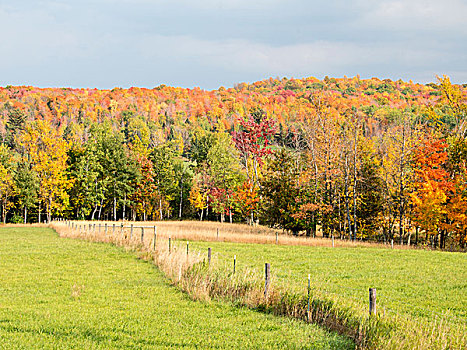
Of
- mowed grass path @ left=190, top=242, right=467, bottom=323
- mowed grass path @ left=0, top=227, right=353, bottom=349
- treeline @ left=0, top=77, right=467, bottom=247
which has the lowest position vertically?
mowed grass path @ left=190, top=242, right=467, bottom=323

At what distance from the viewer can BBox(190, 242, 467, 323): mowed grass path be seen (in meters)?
16.1

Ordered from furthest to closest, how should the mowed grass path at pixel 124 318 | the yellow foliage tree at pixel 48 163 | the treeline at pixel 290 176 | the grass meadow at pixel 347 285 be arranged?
the yellow foliage tree at pixel 48 163, the treeline at pixel 290 176, the mowed grass path at pixel 124 318, the grass meadow at pixel 347 285

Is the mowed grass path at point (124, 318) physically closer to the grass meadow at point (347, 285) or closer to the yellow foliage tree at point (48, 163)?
the grass meadow at point (347, 285)

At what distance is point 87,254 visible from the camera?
89.9 ft

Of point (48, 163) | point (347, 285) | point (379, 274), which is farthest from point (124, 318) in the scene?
point (48, 163)

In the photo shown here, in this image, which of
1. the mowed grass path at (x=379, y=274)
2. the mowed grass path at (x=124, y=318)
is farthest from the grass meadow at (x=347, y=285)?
the mowed grass path at (x=124, y=318)

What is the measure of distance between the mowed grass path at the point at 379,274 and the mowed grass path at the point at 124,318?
9.08ft

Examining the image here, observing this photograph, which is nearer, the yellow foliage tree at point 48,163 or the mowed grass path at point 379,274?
the mowed grass path at point 379,274

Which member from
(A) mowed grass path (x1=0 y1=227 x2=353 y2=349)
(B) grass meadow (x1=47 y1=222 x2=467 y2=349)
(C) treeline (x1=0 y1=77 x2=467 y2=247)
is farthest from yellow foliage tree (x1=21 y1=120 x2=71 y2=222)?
(A) mowed grass path (x1=0 y1=227 x2=353 y2=349)

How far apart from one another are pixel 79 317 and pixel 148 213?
7138 centimetres

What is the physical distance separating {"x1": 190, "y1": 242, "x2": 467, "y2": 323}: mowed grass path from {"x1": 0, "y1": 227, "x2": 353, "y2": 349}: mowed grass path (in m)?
2.77

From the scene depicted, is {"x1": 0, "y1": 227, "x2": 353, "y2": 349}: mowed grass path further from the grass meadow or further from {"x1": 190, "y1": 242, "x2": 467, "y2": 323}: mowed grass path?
{"x1": 190, "y1": 242, "x2": 467, "y2": 323}: mowed grass path

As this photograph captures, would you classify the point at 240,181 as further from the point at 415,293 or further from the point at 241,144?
the point at 415,293

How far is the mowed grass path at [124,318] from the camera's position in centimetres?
1015
